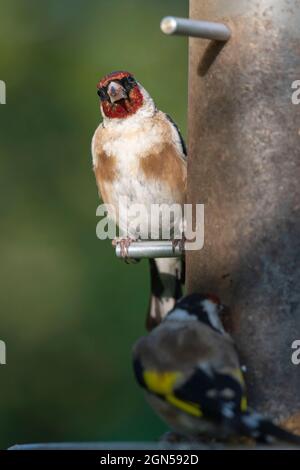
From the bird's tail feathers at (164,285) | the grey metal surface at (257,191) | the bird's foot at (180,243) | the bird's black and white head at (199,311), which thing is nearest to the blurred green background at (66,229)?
the bird's tail feathers at (164,285)

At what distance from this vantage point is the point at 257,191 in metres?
4.38

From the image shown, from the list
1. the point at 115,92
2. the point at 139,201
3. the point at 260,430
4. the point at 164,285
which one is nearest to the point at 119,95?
the point at 115,92

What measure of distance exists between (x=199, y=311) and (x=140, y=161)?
5.23 feet

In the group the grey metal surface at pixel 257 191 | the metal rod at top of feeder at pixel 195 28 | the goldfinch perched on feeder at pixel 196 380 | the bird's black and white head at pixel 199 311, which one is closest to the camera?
the goldfinch perched on feeder at pixel 196 380

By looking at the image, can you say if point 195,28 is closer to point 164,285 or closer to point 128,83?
point 128,83

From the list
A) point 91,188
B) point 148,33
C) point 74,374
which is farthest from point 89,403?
point 148,33

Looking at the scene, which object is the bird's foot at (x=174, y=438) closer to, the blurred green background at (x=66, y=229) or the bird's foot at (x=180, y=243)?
the bird's foot at (x=180, y=243)

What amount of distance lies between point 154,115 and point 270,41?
1.42m

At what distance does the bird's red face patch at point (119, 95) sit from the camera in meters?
5.76

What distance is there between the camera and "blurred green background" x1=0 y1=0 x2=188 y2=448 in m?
8.49

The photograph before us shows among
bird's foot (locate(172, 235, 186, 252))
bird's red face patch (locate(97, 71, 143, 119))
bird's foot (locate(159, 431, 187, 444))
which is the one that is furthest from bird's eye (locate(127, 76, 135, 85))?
bird's foot (locate(159, 431, 187, 444))

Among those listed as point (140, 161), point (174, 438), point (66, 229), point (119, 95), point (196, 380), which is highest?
point (119, 95)

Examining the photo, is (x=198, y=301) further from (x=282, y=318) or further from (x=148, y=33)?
(x=148, y=33)

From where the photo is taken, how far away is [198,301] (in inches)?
165
